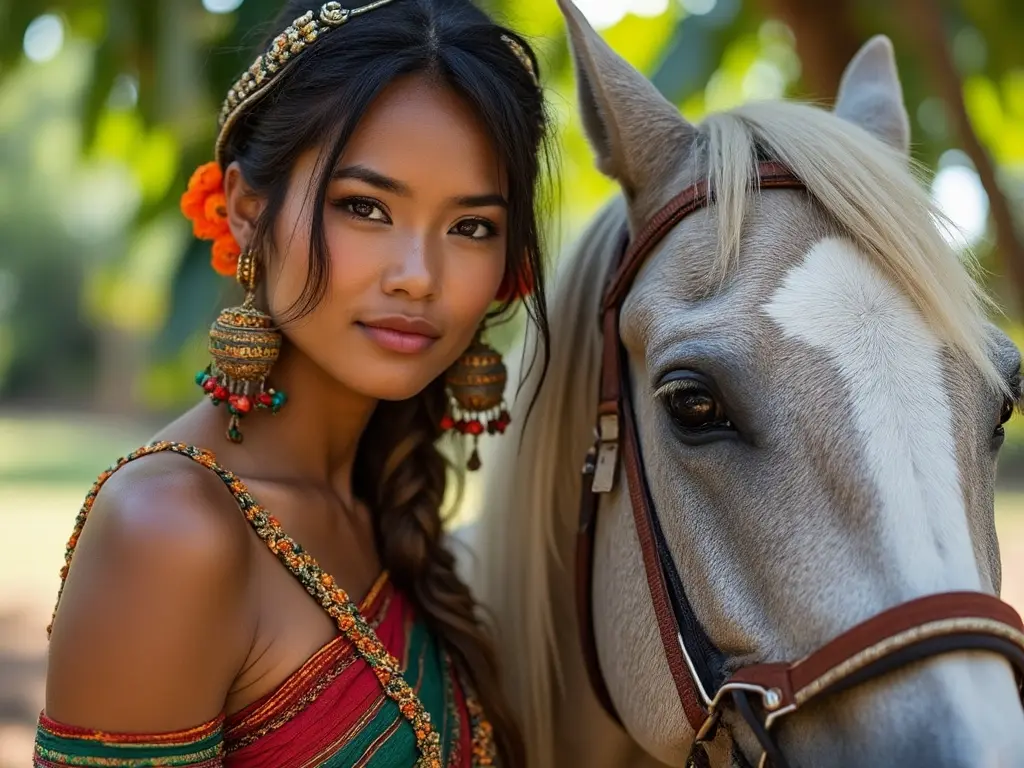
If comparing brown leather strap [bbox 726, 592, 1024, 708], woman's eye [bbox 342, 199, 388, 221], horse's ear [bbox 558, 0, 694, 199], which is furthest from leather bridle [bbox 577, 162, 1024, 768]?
woman's eye [bbox 342, 199, 388, 221]

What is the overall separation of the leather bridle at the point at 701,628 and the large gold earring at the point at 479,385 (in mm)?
259

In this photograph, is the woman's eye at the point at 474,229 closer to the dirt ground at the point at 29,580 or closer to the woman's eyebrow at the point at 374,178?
the woman's eyebrow at the point at 374,178

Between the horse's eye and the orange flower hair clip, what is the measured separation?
93cm

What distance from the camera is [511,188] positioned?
6.43ft

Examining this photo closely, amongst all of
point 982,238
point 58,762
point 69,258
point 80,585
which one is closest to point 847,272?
point 80,585

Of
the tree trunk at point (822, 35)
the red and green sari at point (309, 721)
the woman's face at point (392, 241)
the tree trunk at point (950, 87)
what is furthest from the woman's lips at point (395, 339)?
the tree trunk at point (950, 87)

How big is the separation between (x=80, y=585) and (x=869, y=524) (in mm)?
1158

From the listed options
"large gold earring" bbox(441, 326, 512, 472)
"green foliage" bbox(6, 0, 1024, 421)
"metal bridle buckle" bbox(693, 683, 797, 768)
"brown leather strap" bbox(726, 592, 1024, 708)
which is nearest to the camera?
"brown leather strap" bbox(726, 592, 1024, 708)

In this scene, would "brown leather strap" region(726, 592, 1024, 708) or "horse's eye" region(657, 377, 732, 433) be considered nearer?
"brown leather strap" region(726, 592, 1024, 708)

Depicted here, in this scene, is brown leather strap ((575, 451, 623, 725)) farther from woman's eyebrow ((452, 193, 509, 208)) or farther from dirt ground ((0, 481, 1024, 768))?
dirt ground ((0, 481, 1024, 768))

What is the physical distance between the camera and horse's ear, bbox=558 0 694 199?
1.92m

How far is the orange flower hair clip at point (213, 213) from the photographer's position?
6.47 feet

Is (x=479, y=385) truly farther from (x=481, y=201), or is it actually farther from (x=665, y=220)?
(x=665, y=220)

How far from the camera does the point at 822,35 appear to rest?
3.80 m
